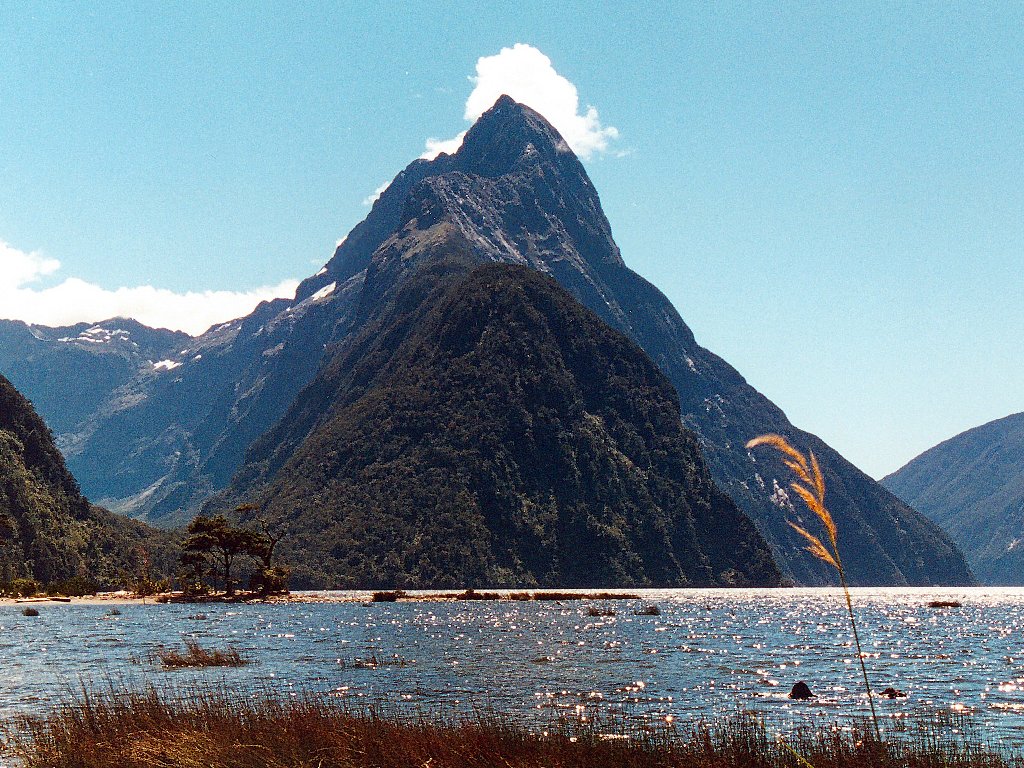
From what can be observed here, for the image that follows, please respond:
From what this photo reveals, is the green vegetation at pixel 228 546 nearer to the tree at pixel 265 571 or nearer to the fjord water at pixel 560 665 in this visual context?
the tree at pixel 265 571

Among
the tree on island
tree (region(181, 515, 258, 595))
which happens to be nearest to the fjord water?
tree (region(181, 515, 258, 595))

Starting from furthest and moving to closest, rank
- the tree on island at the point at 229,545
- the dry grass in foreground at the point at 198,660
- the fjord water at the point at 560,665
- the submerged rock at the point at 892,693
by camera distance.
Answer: the tree on island at the point at 229,545
the dry grass in foreground at the point at 198,660
the submerged rock at the point at 892,693
the fjord water at the point at 560,665

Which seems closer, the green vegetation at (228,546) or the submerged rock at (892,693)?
the submerged rock at (892,693)

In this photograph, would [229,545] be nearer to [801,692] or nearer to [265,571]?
[265,571]

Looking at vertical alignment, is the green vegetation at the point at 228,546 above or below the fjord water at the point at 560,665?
above

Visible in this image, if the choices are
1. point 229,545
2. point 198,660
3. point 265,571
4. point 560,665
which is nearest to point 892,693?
point 560,665

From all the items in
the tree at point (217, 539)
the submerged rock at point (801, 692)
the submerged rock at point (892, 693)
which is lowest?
the submerged rock at point (892, 693)

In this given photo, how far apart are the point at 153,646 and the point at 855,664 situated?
44.3m

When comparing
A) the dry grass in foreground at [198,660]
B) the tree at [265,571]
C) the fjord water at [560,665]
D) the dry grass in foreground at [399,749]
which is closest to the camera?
the dry grass in foreground at [399,749]

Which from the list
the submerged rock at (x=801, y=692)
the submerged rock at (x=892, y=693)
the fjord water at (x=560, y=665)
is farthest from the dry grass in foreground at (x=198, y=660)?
the submerged rock at (x=892, y=693)

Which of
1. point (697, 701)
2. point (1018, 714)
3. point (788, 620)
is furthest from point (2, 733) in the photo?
point (788, 620)

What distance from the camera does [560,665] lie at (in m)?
51.7

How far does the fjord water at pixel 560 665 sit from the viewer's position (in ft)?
115

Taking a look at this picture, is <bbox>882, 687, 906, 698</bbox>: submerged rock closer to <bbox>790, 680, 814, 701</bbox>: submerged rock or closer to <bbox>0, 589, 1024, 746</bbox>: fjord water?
<bbox>0, 589, 1024, 746</bbox>: fjord water
